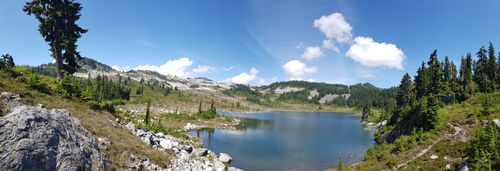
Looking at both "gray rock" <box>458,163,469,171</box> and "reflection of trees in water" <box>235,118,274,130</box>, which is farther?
"reflection of trees in water" <box>235,118,274,130</box>

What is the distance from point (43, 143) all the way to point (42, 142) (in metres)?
0.10

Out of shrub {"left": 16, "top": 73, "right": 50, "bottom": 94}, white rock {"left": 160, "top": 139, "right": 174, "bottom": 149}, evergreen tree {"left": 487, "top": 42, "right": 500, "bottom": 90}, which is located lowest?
white rock {"left": 160, "top": 139, "right": 174, "bottom": 149}

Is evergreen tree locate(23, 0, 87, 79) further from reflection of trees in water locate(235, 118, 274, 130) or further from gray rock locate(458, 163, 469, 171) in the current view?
reflection of trees in water locate(235, 118, 274, 130)

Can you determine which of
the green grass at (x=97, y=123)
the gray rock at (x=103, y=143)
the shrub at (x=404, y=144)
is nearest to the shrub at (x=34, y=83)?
Answer: the green grass at (x=97, y=123)

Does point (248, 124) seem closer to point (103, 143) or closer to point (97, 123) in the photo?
point (97, 123)

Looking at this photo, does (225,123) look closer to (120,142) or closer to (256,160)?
(256,160)

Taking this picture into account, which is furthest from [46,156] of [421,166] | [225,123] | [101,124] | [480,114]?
[225,123]

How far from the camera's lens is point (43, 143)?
68.5 feet

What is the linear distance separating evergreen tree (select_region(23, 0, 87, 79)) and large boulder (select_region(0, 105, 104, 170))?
63.3 feet

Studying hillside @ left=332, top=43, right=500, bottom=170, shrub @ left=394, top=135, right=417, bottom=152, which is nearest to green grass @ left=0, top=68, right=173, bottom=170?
hillside @ left=332, top=43, right=500, bottom=170

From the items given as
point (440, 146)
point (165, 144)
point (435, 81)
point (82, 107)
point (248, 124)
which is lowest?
point (248, 124)

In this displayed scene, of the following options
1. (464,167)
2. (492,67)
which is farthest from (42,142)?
(492,67)

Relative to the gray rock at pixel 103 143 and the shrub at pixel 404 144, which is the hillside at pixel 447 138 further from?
the gray rock at pixel 103 143

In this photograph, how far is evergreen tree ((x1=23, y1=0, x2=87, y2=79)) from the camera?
1534 inches
